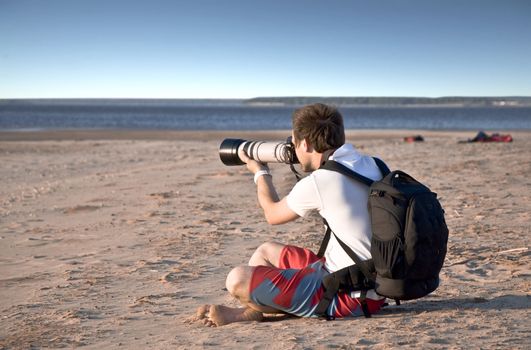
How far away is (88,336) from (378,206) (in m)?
1.94

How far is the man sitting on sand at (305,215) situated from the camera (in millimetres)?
3461

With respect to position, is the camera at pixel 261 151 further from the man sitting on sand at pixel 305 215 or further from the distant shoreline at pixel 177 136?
the distant shoreline at pixel 177 136

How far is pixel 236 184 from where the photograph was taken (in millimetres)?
10555

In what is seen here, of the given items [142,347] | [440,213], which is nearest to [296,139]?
[440,213]

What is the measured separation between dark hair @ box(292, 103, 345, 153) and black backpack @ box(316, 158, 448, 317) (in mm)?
125

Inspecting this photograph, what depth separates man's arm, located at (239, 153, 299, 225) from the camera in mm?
3623

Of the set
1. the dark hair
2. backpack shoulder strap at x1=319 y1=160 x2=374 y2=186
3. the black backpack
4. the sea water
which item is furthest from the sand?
the sea water

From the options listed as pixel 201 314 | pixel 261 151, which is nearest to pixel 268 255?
pixel 201 314

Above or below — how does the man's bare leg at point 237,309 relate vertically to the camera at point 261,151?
below

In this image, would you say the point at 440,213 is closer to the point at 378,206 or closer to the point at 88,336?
the point at 378,206

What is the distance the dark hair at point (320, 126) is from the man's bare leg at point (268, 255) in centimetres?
83

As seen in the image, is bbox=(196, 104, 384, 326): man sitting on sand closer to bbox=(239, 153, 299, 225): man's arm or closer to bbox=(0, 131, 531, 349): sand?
bbox=(239, 153, 299, 225): man's arm

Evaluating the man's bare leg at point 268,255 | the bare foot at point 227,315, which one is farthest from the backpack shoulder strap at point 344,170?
the bare foot at point 227,315

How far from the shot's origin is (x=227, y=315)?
391 centimetres
